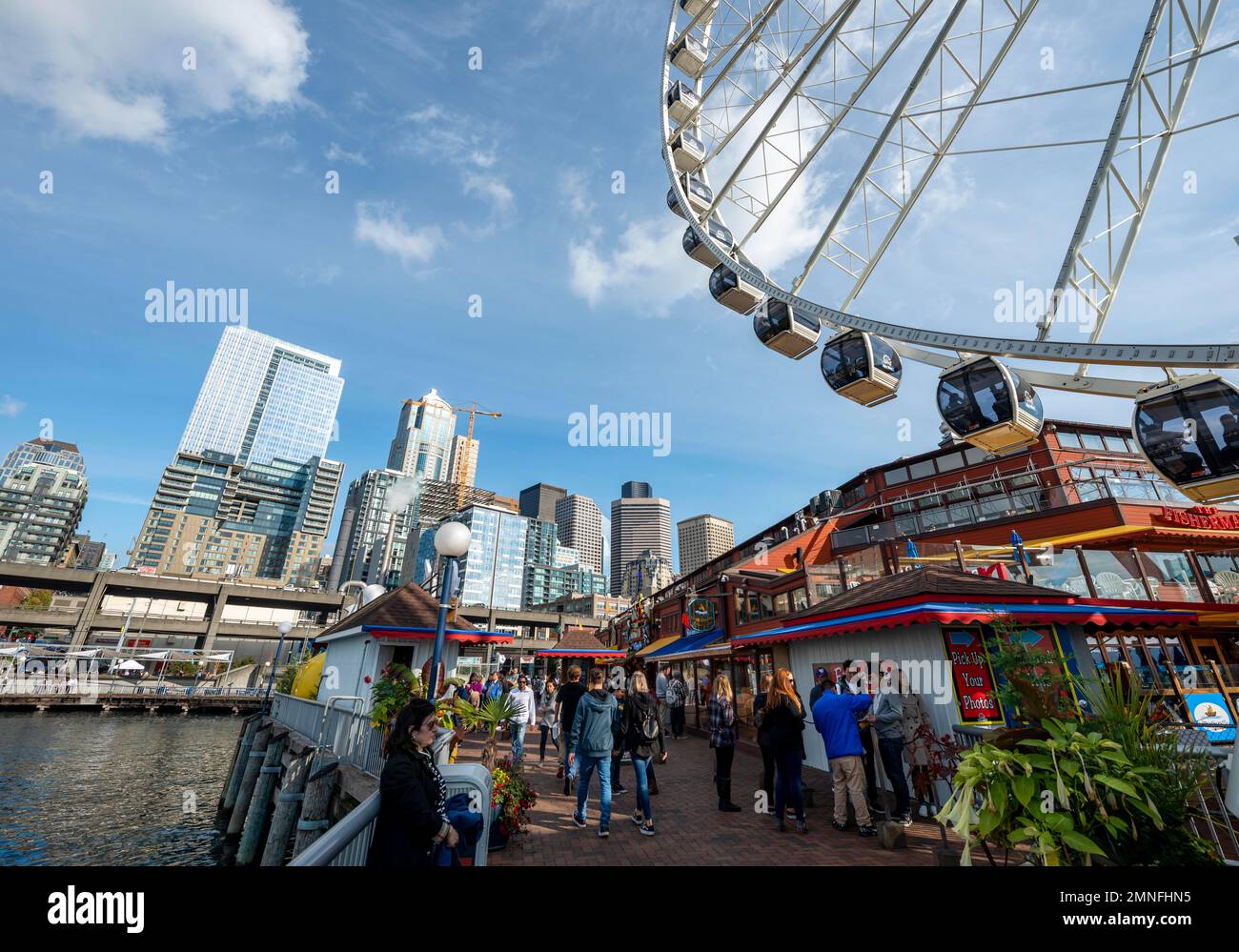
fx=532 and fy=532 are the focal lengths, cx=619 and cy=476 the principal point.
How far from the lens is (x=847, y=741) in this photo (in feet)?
22.6

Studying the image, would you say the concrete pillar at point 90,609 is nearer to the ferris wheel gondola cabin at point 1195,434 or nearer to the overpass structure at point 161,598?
the overpass structure at point 161,598

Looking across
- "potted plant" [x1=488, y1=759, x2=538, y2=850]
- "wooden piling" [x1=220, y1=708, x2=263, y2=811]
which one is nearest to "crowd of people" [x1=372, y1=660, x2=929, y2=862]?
"potted plant" [x1=488, y1=759, x2=538, y2=850]

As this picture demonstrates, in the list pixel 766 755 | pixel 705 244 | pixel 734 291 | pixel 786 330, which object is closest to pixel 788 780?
pixel 766 755

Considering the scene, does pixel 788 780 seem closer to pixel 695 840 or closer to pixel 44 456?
pixel 695 840

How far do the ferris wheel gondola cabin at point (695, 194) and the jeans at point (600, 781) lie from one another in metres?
14.3

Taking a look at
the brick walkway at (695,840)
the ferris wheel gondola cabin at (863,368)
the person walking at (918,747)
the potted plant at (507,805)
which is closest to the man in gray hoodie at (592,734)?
the brick walkway at (695,840)

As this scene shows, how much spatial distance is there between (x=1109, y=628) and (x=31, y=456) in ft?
858

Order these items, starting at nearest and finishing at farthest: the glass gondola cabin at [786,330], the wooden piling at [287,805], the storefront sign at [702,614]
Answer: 1. the wooden piling at [287,805]
2. the glass gondola cabin at [786,330]
3. the storefront sign at [702,614]

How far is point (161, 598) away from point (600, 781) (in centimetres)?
8432

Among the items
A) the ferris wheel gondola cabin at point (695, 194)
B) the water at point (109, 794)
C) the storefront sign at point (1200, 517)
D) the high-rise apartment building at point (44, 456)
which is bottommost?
the water at point (109, 794)

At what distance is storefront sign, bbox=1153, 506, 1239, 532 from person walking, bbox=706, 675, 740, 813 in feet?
62.9

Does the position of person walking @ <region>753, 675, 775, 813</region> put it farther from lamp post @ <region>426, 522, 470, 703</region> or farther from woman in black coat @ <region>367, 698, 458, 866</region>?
woman in black coat @ <region>367, 698, 458, 866</region>

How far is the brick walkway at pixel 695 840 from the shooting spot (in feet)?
19.6
